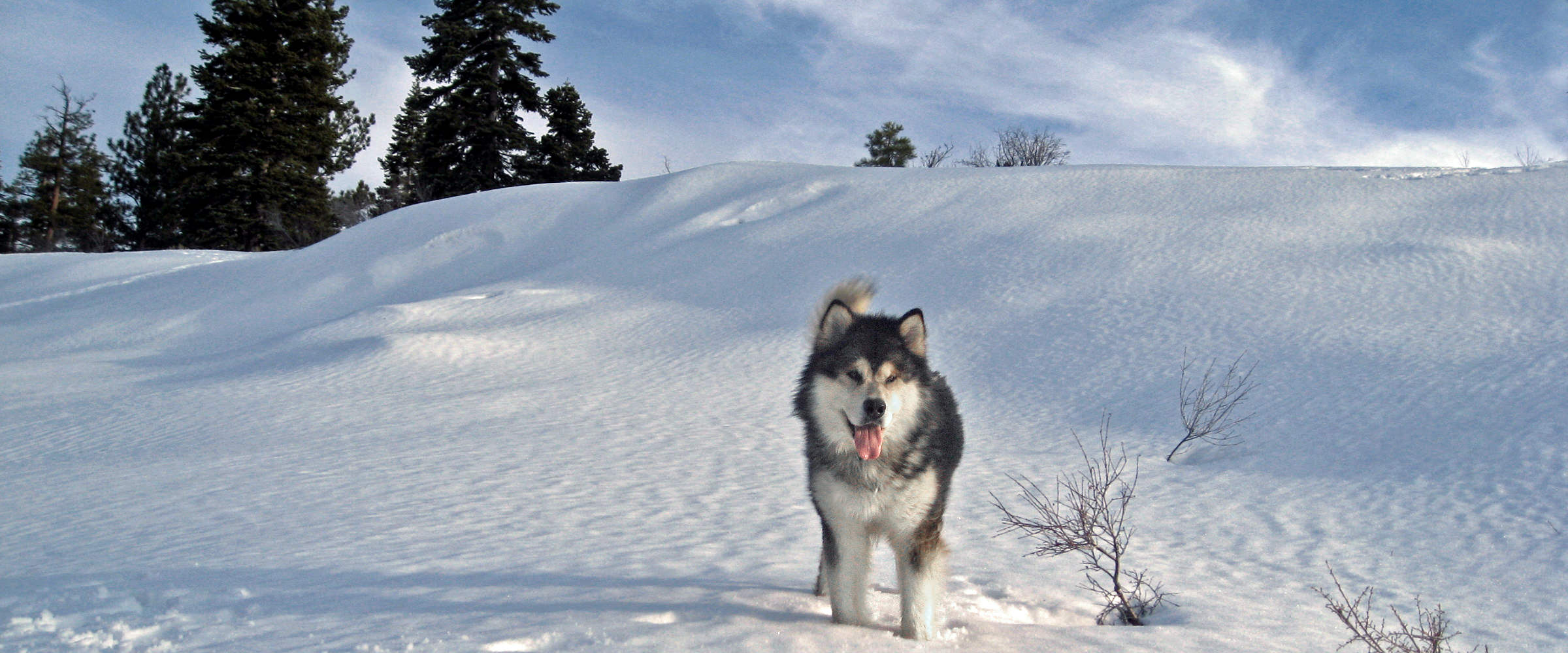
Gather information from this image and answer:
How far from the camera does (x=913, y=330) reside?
386 cm

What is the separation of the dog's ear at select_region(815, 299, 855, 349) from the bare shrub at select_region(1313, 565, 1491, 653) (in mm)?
2201

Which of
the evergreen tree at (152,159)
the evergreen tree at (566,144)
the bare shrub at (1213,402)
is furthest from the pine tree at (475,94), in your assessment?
the bare shrub at (1213,402)

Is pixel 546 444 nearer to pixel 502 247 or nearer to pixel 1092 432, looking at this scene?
pixel 1092 432

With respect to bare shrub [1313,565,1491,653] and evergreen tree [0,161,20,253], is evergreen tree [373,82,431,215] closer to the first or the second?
evergreen tree [0,161,20,253]

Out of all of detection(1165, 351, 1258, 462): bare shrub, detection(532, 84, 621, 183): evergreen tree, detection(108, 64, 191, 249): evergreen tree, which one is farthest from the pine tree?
detection(1165, 351, 1258, 462): bare shrub

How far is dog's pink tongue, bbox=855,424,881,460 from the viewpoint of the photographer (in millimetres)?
Answer: 3367

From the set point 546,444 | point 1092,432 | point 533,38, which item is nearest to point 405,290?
point 546,444

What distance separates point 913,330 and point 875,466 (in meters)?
0.73

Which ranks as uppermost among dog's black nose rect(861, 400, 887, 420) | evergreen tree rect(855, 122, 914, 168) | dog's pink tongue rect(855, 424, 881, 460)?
evergreen tree rect(855, 122, 914, 168)

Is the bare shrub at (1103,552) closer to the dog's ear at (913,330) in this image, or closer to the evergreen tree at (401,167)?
the dog's ear at (913,330)

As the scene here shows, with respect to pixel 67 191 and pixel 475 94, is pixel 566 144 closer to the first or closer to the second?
pixel 475 94

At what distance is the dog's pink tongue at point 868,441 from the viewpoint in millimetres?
3367

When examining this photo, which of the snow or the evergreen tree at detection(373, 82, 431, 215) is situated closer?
the snow

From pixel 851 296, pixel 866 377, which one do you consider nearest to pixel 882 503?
pixel 866 377
